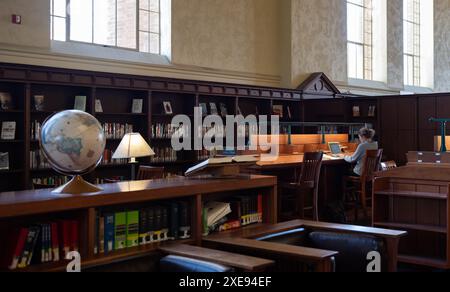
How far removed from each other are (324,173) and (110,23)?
428cm

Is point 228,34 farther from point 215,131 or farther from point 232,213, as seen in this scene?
point 232,213

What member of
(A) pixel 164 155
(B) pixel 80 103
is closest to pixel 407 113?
(A) pixel 164 155

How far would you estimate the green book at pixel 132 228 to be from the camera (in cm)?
285

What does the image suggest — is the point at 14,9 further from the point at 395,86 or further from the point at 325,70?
the point at 395,86

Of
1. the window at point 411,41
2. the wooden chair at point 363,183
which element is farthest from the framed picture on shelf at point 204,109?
the window at point 411,41

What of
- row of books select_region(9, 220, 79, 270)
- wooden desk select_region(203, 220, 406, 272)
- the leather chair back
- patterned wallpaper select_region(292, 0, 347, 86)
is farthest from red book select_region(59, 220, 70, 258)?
patterned wallpaper select_region(292, 0, 347, 86)

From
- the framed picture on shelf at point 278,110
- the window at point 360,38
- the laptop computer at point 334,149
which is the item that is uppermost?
the window at point 360,38

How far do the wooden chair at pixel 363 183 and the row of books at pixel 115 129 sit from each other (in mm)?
3487

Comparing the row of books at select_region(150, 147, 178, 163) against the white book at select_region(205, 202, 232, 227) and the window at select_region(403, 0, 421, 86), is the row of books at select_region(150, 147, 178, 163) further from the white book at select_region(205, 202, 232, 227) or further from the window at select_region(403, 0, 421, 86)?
the window at select_region(403, 0, 421, 86)

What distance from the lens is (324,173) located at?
8008 millimetres

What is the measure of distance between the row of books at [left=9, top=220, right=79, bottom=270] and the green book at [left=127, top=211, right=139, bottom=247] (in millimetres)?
313

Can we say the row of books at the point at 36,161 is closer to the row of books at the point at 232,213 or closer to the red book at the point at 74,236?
the row of books at the point at 232,213

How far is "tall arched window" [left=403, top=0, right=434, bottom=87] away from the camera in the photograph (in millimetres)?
15859
